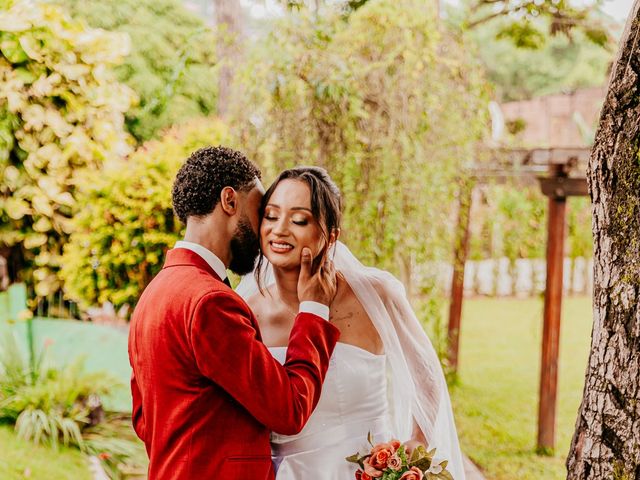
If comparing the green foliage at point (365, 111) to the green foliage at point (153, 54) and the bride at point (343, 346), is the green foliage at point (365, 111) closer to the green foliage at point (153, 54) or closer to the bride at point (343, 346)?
the bride at point (343, 346)

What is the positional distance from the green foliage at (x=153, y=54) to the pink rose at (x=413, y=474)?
28.5 ft

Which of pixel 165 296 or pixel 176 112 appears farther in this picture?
pixel 176 112

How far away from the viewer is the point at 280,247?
7.79ft

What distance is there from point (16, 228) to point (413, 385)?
14.1 ft

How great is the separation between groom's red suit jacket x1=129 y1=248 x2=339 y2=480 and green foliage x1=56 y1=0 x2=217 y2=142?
28.0ft

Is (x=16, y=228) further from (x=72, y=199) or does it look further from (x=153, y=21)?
(x=153, y=21)

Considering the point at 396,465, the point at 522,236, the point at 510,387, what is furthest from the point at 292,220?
the point at 522,236

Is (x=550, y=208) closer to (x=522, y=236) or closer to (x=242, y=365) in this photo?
(x=242, y=365)

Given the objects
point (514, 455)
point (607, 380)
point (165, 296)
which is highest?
point (165, 296)

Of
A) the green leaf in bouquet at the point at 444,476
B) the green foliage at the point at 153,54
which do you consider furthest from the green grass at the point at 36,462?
the green foliage at the point at 153,54

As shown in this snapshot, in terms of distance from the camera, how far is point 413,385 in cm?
269

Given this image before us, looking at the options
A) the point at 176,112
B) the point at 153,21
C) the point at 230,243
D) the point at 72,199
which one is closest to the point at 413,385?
the point at 230,243

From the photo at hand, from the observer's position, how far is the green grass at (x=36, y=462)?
426 cm

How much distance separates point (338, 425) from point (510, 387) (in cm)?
568
